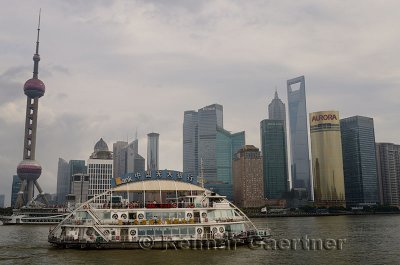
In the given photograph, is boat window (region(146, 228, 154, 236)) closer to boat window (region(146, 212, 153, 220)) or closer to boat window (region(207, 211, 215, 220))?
boat window (region(146, 212, 153, 220))

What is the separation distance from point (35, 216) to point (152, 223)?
435 ft

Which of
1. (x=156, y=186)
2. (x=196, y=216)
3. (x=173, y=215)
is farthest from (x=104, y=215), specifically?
(x=196, y=216)

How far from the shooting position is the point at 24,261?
161 ft

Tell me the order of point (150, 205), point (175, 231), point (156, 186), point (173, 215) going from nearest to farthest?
point (175, 231)
point (173, 215)
point (150, 205)
point (156, 186)

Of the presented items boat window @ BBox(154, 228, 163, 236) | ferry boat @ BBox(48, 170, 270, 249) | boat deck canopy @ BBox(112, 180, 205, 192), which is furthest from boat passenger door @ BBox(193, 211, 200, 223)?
boat window @ BBox(154, 228, 163, 236)

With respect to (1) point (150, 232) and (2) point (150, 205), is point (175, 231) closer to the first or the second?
(1) point (150, 232)

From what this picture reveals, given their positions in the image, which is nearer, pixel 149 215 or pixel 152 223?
pixel 152 223

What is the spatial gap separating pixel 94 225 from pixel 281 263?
23579mm

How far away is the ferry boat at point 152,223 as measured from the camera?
54.8 m

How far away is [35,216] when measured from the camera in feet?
565

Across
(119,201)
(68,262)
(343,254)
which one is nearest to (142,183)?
(119,201)

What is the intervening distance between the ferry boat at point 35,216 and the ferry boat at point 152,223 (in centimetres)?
9795

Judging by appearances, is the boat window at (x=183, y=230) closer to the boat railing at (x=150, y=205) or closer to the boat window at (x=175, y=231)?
the boat window at (x=175, y=231)

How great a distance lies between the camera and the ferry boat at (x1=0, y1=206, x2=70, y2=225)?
6019 inches
